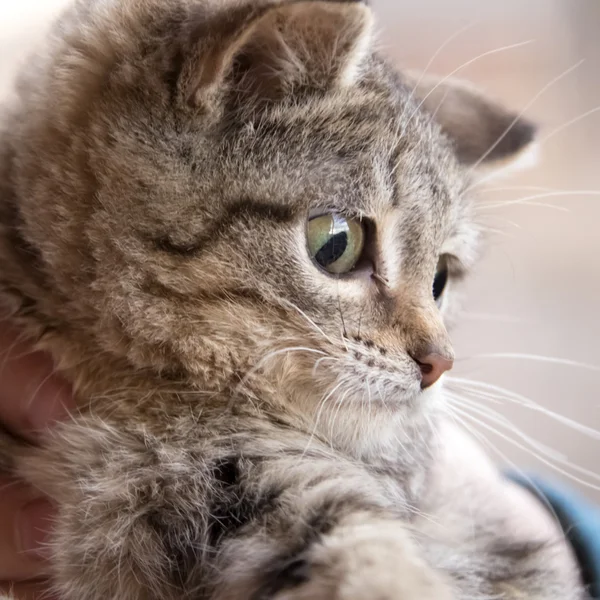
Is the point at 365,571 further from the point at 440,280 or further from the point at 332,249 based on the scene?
the point at 440,280

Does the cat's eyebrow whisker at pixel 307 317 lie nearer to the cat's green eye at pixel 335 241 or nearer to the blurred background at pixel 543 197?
the cat's green eye at pixel 335 241

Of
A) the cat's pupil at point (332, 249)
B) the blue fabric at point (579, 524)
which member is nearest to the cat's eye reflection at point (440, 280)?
the cat's pupil at point (332, 249)

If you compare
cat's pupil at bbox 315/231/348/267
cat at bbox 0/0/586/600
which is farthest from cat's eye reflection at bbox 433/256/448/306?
cat's pupil at bbox 315/231/348/267

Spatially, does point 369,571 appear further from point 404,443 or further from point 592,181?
point 592,181

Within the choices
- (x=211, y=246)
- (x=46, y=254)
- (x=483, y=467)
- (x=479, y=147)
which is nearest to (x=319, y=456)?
(x=211, y=246)

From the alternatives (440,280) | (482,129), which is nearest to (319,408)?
(440,280)

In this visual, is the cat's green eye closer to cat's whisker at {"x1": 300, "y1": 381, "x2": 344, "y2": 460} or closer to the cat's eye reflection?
cat's whisker at {"x1": 300, "y1": 381, "x2": 344, "y2": 460}
